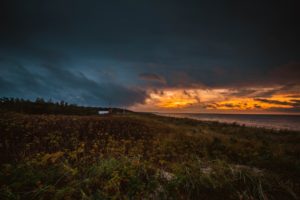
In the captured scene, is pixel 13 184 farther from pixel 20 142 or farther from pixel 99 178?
pixel 20 142

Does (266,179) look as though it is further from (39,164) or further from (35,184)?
(39,164)

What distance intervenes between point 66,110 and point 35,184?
88.4 ft

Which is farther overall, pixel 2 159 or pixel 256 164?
pixel 256 164

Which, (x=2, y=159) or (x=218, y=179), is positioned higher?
(x=2, y=159)

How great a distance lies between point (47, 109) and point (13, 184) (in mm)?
24787

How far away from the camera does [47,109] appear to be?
25.1 m

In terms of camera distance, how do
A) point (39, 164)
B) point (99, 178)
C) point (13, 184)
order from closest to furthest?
point (13, 184)
point (99, 178)
point (39, 164)

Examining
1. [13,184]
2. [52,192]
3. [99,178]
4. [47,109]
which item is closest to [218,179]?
[99,178]

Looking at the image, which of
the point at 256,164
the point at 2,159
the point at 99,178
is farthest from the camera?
the point at 256,164

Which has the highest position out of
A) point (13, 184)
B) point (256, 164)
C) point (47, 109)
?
point (47, 109)

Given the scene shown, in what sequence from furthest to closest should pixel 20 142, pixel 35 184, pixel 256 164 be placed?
1. pixel 20 142
2. pixel 256 164
3. pixel 35 184

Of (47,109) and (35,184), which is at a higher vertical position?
(47,109)

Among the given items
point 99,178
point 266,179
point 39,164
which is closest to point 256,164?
point 266,179

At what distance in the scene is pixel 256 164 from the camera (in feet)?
21.2
